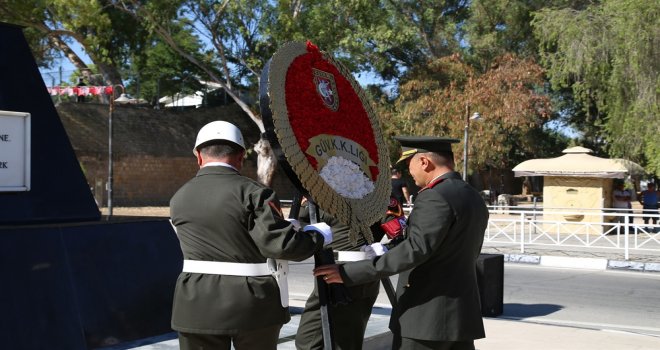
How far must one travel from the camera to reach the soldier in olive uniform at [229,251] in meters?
3.64

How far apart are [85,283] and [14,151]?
1.01 metres

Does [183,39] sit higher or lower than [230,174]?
higher

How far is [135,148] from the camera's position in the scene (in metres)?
34.2

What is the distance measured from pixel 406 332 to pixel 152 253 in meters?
2.57

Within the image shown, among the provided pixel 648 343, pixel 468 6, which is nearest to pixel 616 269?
pixel 648 343

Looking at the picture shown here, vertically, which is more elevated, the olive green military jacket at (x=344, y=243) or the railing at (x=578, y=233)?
the olive green military jacket at (x=344, y=243)

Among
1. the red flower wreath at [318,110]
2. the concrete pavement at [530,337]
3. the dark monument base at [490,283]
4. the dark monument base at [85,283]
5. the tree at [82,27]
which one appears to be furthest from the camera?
the tree at [82,27]

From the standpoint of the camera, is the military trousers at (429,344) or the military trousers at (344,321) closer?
the military trousers at (429,344)

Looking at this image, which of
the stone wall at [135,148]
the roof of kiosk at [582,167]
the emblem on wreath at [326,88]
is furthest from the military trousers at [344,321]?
the stone wall at [135,148]

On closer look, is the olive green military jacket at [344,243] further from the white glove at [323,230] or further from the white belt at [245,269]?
the white glove at [323,230]

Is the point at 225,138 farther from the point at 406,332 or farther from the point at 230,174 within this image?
the point at 406,332

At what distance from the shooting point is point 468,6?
4022 centimetres

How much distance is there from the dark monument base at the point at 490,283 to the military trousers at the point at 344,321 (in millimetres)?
3630

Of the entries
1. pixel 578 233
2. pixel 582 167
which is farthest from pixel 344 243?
pixel 582 167
